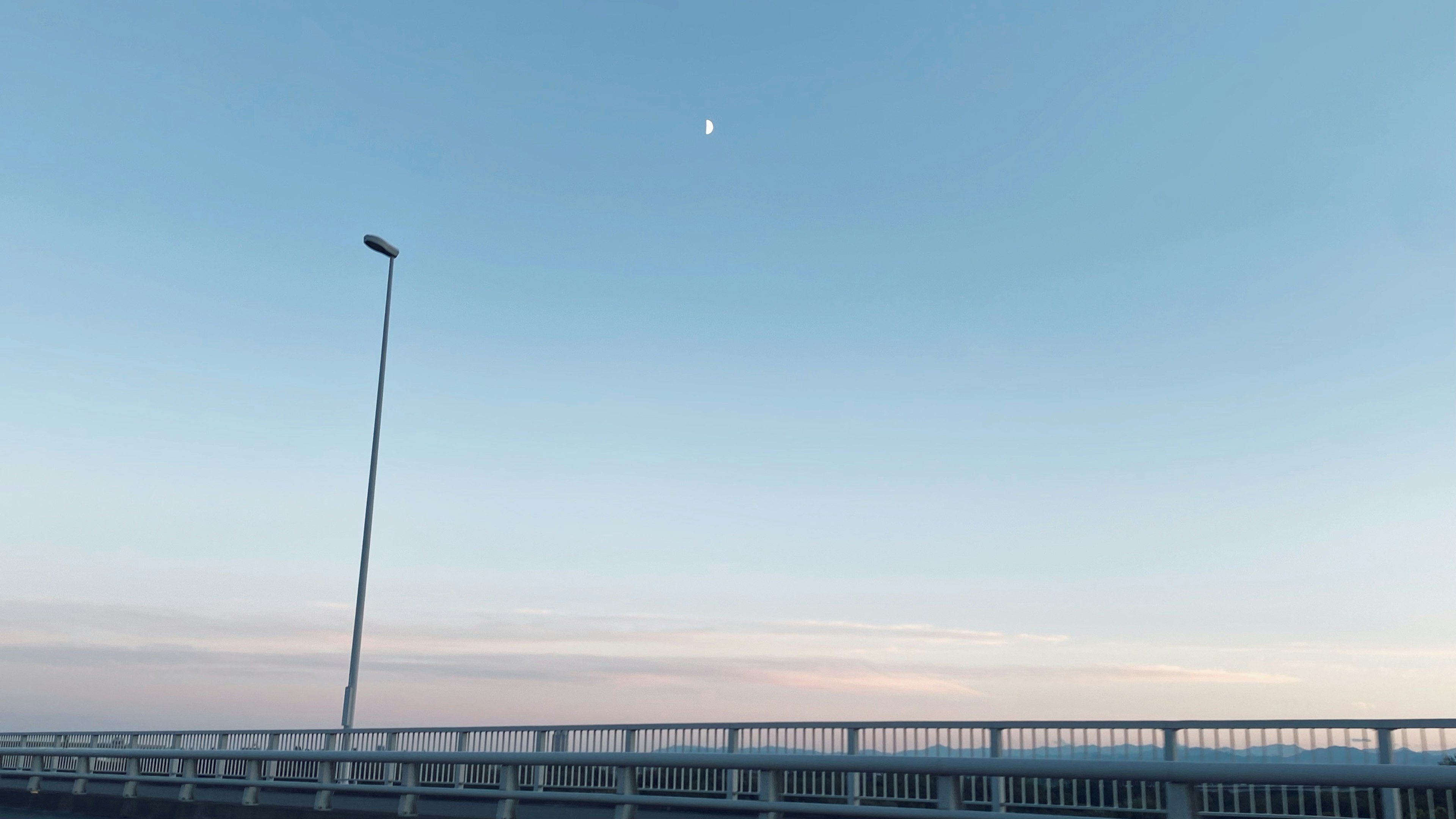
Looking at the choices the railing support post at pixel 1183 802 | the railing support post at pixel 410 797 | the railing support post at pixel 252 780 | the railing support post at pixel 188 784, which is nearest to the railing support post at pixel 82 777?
the railing support post at pixel 188 784

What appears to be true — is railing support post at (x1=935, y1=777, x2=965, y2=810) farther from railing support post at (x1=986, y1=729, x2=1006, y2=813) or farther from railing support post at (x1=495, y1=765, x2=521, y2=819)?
railing support post at (x1=495, y1=765, x2=521, y2=819)

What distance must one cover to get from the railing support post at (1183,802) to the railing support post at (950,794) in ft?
6.35

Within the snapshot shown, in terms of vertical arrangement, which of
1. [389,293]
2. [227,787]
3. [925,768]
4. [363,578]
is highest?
[389,293]

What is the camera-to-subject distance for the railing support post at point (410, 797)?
16.1m

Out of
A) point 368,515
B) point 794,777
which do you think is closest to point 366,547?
point 368,515

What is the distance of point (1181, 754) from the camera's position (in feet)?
57.0

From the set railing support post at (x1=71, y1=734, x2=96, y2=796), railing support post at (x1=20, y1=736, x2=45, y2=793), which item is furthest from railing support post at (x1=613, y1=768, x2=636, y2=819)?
railing support post at (x1=20, y1=736, x2=45, y2=793)

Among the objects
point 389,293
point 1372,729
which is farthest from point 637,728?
point 389,293

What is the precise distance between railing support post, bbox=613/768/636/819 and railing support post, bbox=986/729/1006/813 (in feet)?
12.2

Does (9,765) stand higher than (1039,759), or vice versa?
(1039,759)

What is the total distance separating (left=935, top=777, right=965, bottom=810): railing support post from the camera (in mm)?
10602

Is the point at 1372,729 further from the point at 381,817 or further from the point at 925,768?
the point at 381,817

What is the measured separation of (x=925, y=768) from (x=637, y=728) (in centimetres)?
1230

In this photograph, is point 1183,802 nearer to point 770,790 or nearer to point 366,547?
point 770,790
